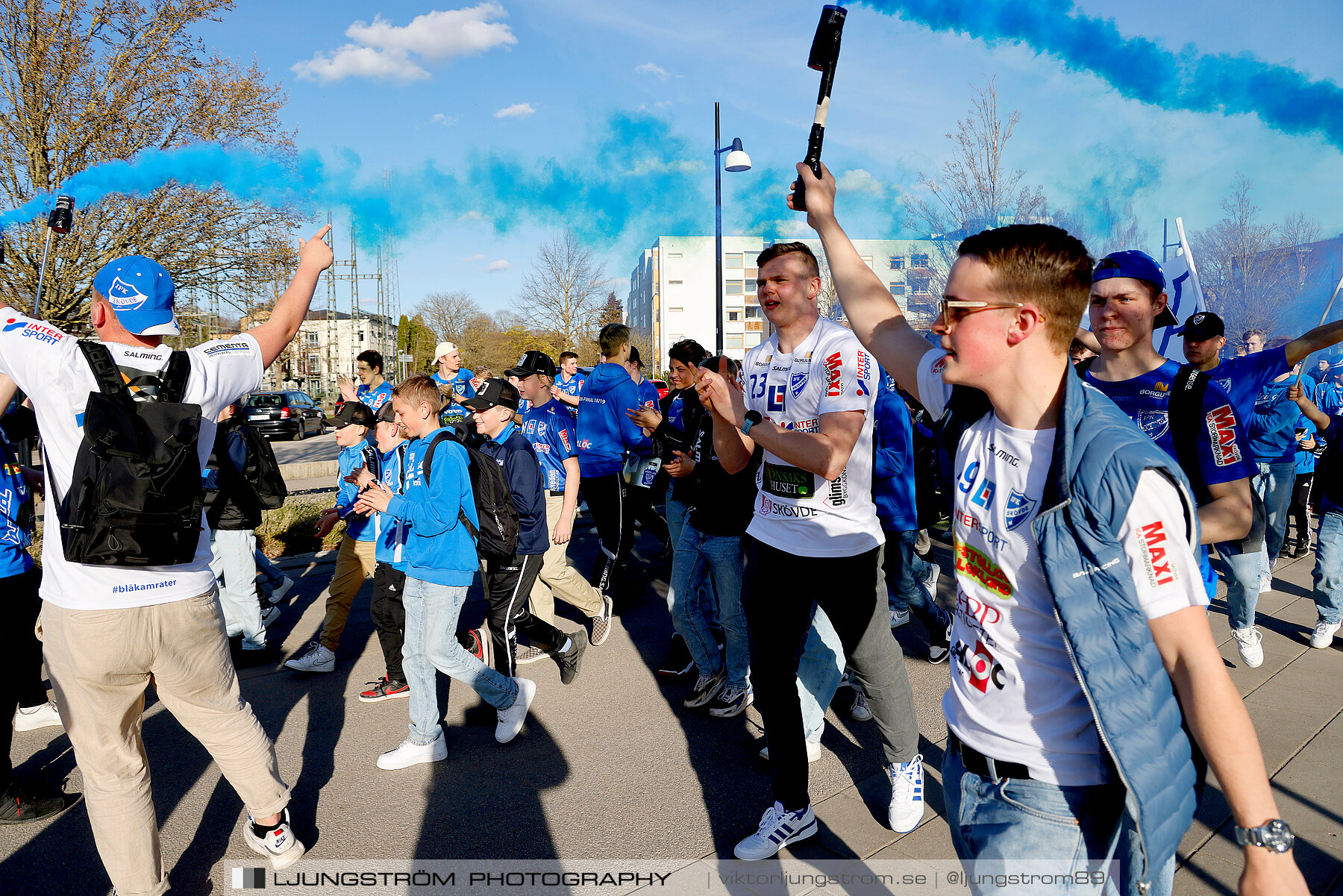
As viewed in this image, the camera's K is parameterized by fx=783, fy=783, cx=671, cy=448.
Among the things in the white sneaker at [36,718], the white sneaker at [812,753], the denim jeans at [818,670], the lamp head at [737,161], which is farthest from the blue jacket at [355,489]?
the lamp head at [737,161]

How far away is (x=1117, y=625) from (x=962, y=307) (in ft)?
2.24

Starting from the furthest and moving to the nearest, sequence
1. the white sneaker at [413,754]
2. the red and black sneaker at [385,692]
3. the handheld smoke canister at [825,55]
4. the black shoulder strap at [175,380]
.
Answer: the red and black sneaker at [385,692]
the white sneaker at [413,754]
the black shoulder strap at [175,380]
the handheld smoke canister at [825,55]

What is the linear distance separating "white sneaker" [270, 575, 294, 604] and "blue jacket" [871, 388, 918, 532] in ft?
16.4

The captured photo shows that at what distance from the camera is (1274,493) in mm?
6711

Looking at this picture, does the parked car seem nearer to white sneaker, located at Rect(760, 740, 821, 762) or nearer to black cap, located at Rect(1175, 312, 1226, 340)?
white sneaker, located at Rect(760, 740, 821, 762)

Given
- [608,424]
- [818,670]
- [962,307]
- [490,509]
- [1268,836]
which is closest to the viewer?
[1268,836]

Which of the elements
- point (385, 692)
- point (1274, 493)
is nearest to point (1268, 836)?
point (385, 692)

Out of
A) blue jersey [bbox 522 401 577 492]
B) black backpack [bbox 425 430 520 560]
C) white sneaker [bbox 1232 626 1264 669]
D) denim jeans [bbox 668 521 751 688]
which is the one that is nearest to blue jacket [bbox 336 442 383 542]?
blue jersey [bbox 522 401 577 492]

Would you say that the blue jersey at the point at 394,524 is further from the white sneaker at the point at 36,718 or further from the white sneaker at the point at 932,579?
the white sneaker at the point at 932,579

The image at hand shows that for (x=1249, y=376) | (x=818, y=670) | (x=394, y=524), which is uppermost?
(x=1249, y=376)

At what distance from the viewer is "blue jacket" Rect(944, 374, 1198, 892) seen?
1.38 metres

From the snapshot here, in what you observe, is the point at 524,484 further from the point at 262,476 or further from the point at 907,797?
the point at 907,797

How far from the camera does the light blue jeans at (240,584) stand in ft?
17.7

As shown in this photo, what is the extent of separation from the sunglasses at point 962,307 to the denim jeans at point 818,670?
2.19m
